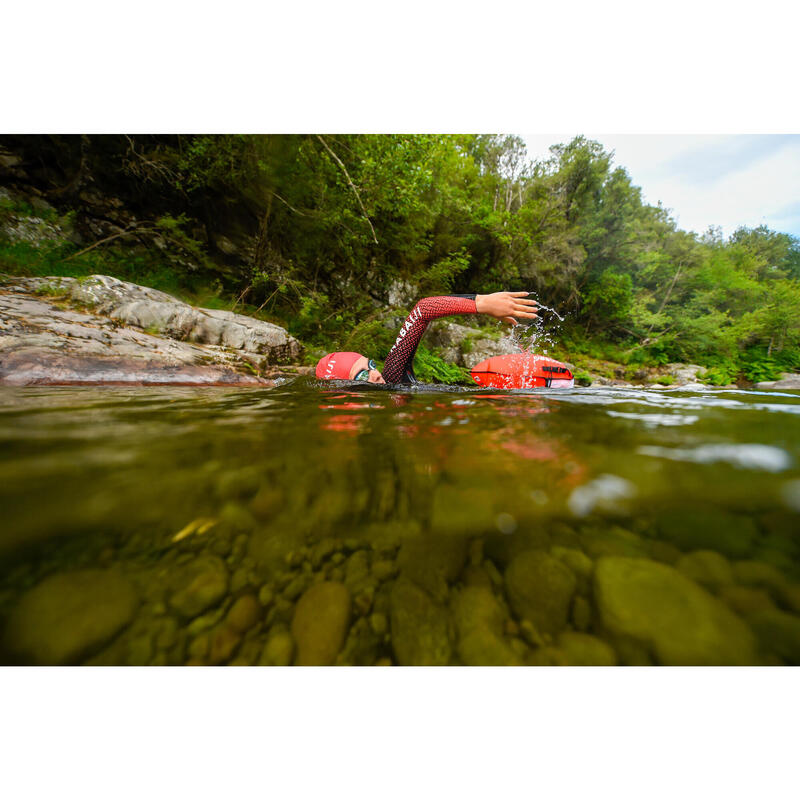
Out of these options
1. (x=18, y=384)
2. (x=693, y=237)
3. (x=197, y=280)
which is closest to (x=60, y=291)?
(x=18, y=384)

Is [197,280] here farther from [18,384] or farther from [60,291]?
[18,384]

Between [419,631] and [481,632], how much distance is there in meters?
0.15

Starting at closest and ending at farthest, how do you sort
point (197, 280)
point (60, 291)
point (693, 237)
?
point (60, 291), point (197, 280), point (693, 237)

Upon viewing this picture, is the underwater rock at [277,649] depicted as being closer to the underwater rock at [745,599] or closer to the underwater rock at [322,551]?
the underwater rock at [322,551]

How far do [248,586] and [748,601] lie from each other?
1.18 meters

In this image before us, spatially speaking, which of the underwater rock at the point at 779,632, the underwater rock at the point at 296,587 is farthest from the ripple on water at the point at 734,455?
the underwater rock at the point at 296,587

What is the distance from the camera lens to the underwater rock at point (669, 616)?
63cm

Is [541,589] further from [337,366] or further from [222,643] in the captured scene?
[337,366]

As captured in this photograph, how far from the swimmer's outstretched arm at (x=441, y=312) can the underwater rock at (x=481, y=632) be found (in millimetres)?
3151

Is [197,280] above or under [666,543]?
above

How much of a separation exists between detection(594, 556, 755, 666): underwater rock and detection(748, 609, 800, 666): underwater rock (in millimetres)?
27

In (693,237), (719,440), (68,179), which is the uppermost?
(693,237)

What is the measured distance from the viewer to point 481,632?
69 centimetres

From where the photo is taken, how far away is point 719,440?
1308 mm
